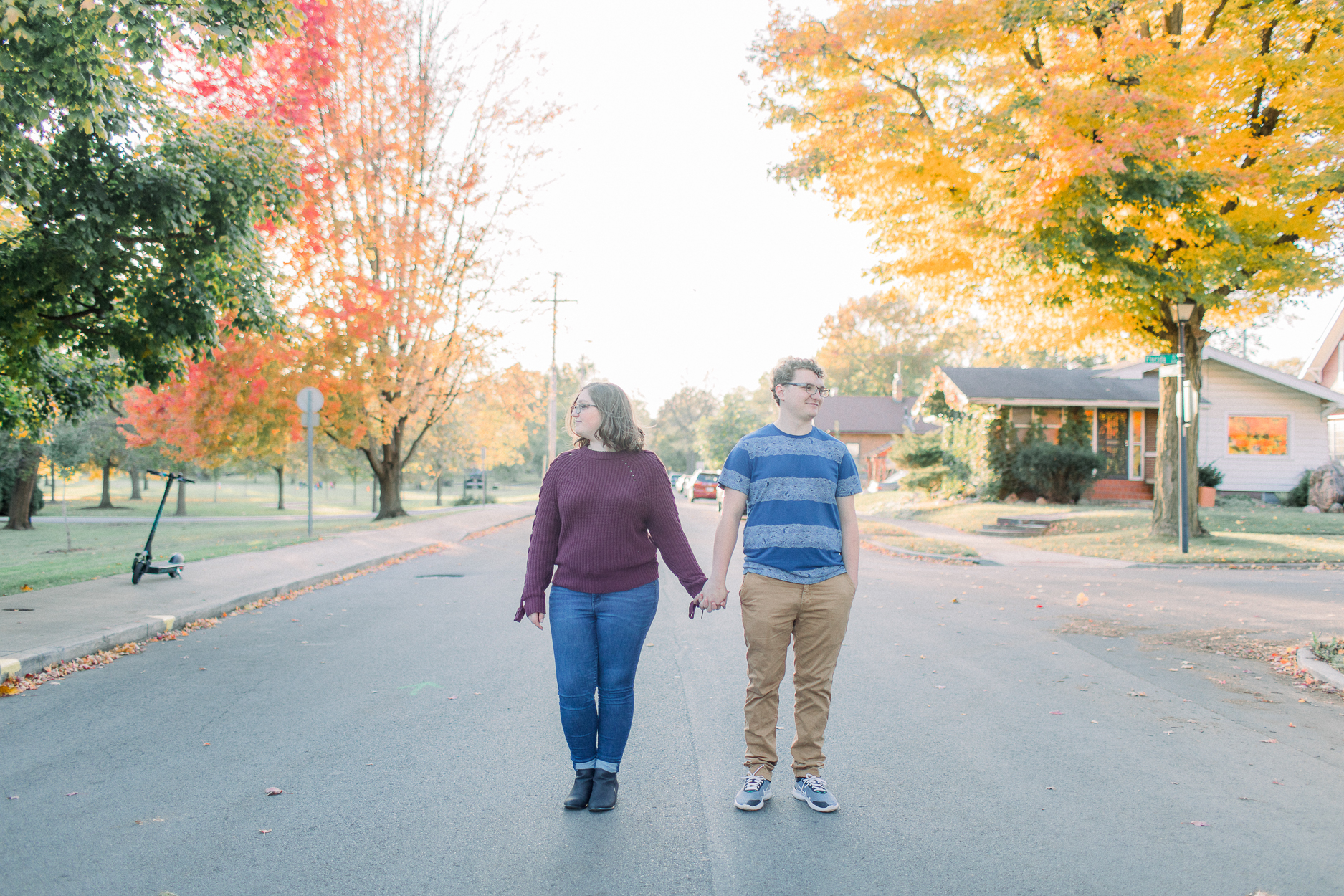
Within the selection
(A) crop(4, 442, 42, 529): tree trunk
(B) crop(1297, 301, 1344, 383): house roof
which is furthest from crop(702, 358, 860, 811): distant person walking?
(B) crop(1297, 301, 1344, 383): house roof

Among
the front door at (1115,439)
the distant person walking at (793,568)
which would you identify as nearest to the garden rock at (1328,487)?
the front door at (1115,439)

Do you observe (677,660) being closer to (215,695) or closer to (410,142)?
(215,695)

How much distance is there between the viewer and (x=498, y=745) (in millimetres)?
5039

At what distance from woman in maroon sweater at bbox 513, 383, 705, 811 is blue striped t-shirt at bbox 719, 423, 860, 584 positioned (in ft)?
1.11

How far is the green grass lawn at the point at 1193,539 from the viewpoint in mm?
15727

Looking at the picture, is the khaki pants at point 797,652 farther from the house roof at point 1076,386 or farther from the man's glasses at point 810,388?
the house roof at point 1076,386

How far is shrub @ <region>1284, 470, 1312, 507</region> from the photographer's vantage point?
28322 millimetres

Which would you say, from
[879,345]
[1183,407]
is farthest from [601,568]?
[879,345]

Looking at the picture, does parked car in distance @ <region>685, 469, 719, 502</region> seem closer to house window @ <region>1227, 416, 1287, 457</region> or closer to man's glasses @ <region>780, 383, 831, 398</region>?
house window @ <region>1227, 416, 1287, 457</region>

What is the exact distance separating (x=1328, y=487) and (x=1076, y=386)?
25.5 ft

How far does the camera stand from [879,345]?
76062 millimetres

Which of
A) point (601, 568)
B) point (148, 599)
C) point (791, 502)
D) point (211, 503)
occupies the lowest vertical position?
point (211, 503)

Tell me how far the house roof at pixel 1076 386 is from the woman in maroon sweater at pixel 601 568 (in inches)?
1072

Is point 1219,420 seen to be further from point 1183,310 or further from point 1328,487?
point 1183,310
